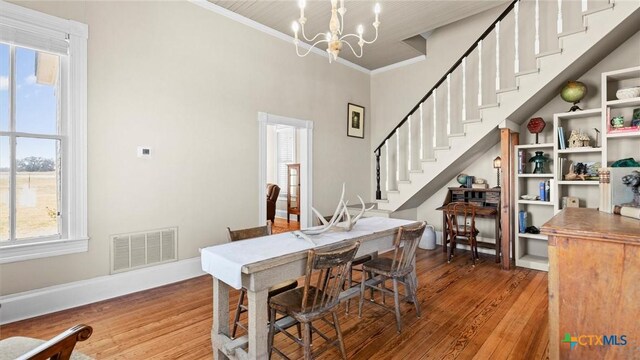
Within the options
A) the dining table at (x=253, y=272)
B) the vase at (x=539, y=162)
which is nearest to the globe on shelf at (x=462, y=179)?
the vase at (x=539, y=162)

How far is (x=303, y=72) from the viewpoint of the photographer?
529 cm

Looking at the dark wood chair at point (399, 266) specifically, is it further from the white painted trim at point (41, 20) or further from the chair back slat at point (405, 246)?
the white painted trim at point (41, 20)

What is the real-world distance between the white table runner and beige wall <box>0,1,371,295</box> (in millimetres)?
1893

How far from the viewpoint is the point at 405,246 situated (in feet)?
9.11

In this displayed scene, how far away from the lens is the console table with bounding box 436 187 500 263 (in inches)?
180

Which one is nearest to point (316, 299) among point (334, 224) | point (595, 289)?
point (334, 224)

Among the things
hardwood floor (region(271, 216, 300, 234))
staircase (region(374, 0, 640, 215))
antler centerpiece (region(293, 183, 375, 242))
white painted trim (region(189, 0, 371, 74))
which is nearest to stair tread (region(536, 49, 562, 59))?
staircase (region(374, 0, 640, 215))

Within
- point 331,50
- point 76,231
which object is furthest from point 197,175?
point 331,50

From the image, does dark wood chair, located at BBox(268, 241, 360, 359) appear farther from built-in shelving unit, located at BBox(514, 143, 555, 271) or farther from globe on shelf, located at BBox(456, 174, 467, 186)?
globe on shelf, located at BBox(456, 174, 467, 186)

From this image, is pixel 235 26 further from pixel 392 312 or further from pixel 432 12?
pixel 392 312

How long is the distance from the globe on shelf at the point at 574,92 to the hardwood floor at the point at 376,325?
2447mm

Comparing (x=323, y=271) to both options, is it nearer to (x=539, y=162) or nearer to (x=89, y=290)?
(x=89, y=290)

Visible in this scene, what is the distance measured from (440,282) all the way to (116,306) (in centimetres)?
369

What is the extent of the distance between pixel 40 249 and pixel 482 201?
5.75 meters
